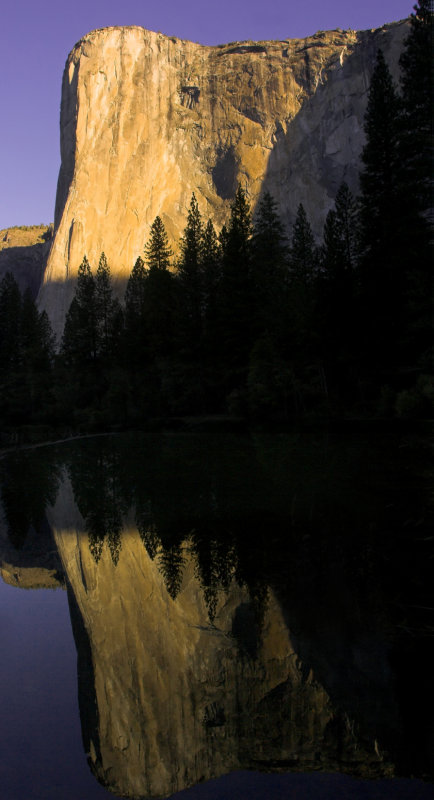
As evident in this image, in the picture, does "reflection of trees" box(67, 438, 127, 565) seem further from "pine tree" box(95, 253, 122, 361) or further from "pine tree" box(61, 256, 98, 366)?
"pine tree" box(61, 256, 98, 366)

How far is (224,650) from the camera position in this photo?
14.8ft

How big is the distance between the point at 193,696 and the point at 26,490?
36.6 ft

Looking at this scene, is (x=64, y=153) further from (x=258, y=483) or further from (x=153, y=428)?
(x=258, y=483)

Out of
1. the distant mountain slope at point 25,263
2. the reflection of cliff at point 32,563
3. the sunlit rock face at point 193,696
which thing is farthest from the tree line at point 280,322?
the distant mountain slope at point 25,263

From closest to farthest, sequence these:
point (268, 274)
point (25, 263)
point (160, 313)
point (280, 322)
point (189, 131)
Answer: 1. point (280, 322)
2. point (268, 274)
3. point (160, 313)
4. point (189, 131)
5. point (25, 263)

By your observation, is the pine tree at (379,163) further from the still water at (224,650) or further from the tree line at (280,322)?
the still water at (224,650)

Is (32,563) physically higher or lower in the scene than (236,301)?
lower

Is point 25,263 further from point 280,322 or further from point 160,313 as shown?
point 280,322

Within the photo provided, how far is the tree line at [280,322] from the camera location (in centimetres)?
2438

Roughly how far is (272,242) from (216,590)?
39.1 meters

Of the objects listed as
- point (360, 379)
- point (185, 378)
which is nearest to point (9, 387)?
point (185, 378)

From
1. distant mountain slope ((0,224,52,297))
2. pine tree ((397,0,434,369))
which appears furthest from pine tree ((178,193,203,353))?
distant mountain slope ((0,224,52,297))

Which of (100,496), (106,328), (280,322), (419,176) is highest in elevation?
(106,328)

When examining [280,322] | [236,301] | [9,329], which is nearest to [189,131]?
[9,329]
